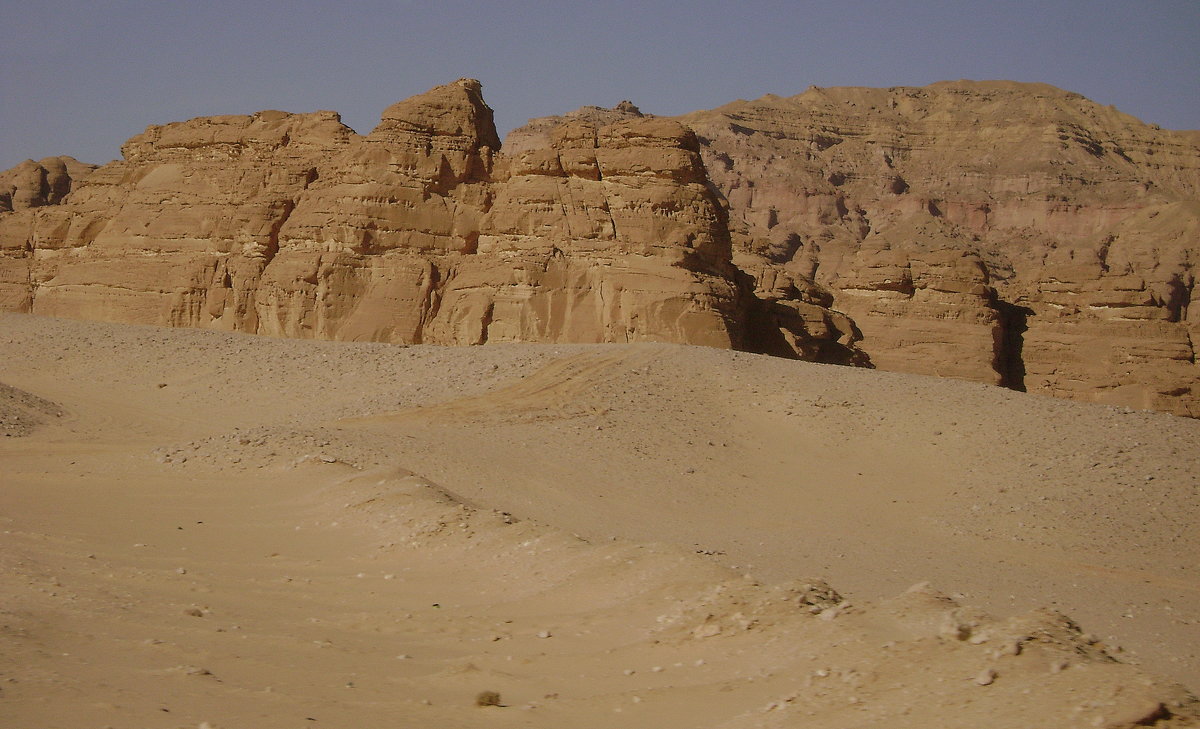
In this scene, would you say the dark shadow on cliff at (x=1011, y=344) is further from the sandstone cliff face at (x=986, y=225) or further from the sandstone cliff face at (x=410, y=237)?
the sandstone cliff face at (x=410, y=237)

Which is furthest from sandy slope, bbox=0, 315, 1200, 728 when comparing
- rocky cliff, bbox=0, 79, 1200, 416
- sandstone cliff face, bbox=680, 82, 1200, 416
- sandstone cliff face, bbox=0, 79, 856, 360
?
sandstone cliff face, bbox=680, 82, 1200, 416

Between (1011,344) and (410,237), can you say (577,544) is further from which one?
(1011,344)

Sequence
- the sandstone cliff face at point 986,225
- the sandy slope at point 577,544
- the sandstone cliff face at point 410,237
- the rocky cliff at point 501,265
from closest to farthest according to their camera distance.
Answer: the sandy slope at point 577,544 < the sandstone cliff face at point 410,237 < the rocky cliff at point 501,265 < the sandstone cliff face at point 986,225

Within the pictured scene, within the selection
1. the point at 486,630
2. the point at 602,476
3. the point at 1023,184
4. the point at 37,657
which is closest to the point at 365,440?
the point at 602,476

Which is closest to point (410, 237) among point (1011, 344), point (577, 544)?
point (577, 544)

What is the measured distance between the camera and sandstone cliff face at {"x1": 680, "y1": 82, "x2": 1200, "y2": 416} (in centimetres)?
3962

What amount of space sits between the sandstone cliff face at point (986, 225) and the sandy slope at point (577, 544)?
20.6 metres

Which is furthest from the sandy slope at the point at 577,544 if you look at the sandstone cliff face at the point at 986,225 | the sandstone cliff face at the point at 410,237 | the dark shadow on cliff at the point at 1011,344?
the sandstone cliff face at the point at 986,225

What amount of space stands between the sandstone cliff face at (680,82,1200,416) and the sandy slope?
20643 mm

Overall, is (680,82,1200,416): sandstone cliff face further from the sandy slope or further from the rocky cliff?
the sandy slope

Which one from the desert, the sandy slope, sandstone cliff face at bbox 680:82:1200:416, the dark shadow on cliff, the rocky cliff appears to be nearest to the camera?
the sandy slope

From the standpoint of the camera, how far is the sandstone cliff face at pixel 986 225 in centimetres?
3962

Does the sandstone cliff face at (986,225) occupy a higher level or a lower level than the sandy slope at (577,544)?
higher

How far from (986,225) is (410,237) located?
247 ft
